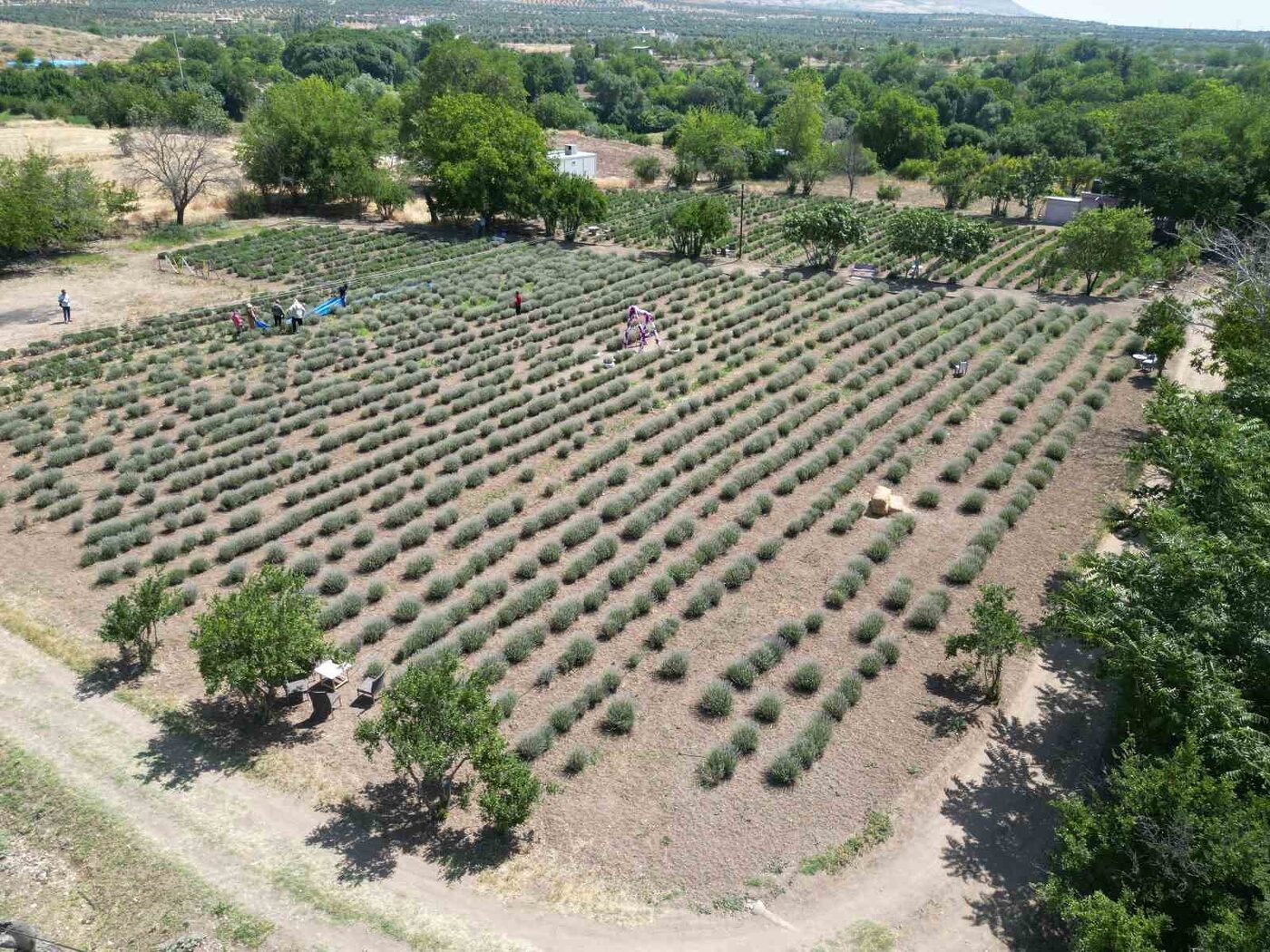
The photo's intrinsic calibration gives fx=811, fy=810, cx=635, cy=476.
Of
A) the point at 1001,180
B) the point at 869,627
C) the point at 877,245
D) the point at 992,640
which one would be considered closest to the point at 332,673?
the point at 869,627

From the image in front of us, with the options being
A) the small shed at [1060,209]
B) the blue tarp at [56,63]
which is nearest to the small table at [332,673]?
the small shed at [1060,209]

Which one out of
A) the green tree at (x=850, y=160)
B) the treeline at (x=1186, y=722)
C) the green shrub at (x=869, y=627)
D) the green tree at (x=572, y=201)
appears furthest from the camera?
the green tree at (x=850, y=160)

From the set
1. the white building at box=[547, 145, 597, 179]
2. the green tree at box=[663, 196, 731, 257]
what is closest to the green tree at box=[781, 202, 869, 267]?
the green tree at box=[663, 196, 731, 257]

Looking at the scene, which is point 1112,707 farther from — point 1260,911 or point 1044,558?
point 1260,911

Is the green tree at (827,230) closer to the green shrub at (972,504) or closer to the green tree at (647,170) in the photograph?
the green shrub at (972,504)

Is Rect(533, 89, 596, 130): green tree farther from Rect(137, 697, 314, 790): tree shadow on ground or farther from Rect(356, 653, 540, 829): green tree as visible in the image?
Rect(356, 653, 540, 829): green tree

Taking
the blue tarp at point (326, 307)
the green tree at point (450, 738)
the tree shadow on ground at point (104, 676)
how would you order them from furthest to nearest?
the blue tarp at point (326, 307), the tree shadow on ground at point (104, 676), the green tree at point (450, 738)

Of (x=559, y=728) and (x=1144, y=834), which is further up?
(x=1144, y=834)

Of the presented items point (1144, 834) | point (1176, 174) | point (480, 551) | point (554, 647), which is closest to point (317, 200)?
point (480, 551)
